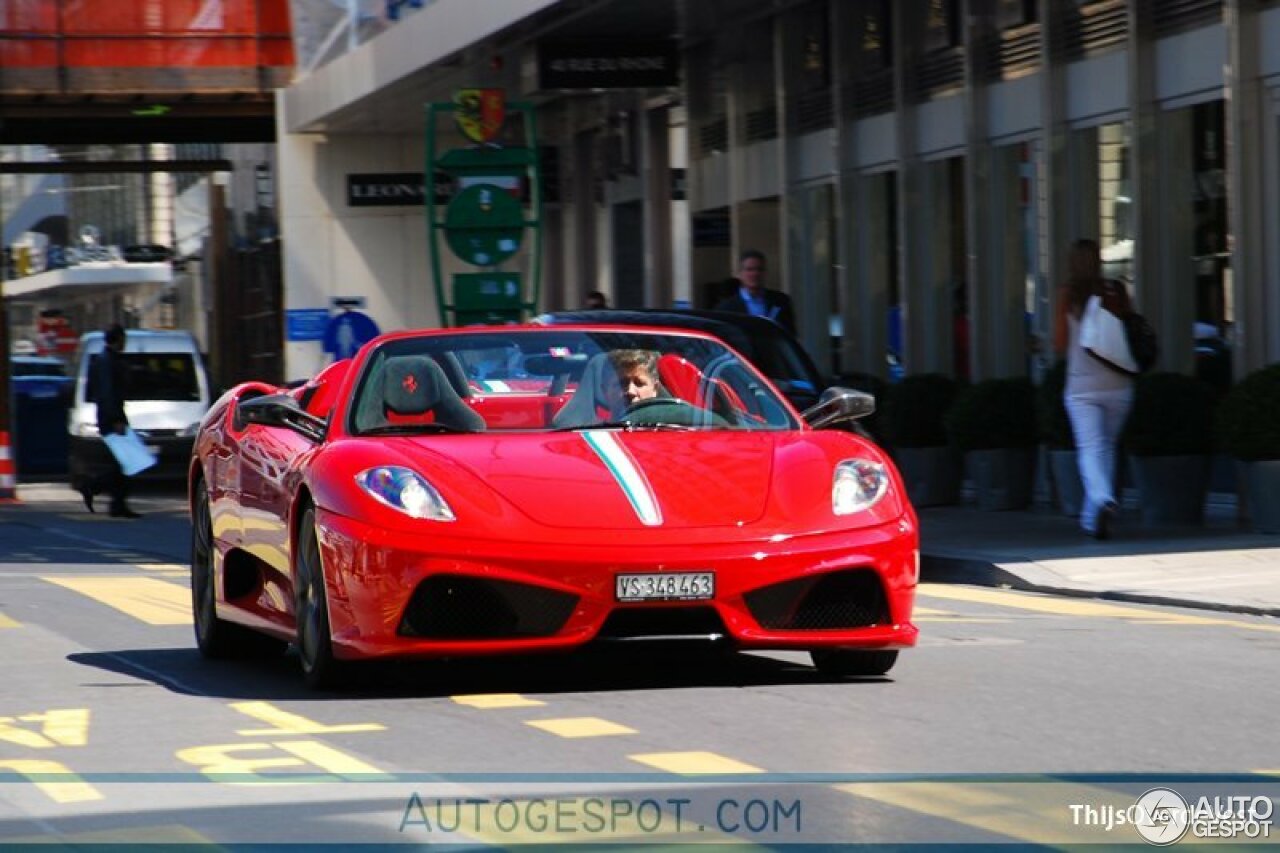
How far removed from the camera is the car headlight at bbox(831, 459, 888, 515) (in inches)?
364

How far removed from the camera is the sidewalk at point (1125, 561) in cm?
1354

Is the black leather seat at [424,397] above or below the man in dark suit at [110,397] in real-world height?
above

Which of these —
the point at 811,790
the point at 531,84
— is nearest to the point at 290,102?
the point at 531,84

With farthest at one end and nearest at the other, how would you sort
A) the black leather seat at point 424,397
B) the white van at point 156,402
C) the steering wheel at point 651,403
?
the white van at point 156,402, the steering wheel at point 651,403, the black leather seat at point 424,397

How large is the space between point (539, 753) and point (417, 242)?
108ft

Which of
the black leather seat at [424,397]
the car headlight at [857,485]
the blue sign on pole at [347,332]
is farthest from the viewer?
the blue sign on pole at [347,332]

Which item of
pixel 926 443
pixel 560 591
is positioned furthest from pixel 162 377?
pixel 560 591

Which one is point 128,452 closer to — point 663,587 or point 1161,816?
point 663,587

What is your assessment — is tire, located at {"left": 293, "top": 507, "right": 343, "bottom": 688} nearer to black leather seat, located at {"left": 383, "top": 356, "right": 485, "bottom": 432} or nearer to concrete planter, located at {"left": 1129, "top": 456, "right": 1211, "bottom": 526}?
black leather seat, located at {"left": 383, "top": 356, "right": 485, "bottom": 432}

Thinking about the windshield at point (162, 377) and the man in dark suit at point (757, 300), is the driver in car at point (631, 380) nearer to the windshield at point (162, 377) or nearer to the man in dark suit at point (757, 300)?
the man in dark suit at point (757, 300)

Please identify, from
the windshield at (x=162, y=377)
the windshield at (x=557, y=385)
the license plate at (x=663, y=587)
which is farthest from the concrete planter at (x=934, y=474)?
the windshield at (x=162, y=377)

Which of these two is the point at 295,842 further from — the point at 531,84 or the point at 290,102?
the point at 290,102

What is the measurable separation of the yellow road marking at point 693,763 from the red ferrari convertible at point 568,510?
134 centimetres

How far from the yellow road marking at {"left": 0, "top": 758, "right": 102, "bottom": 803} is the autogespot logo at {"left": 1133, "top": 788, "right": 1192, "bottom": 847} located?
2685mm
